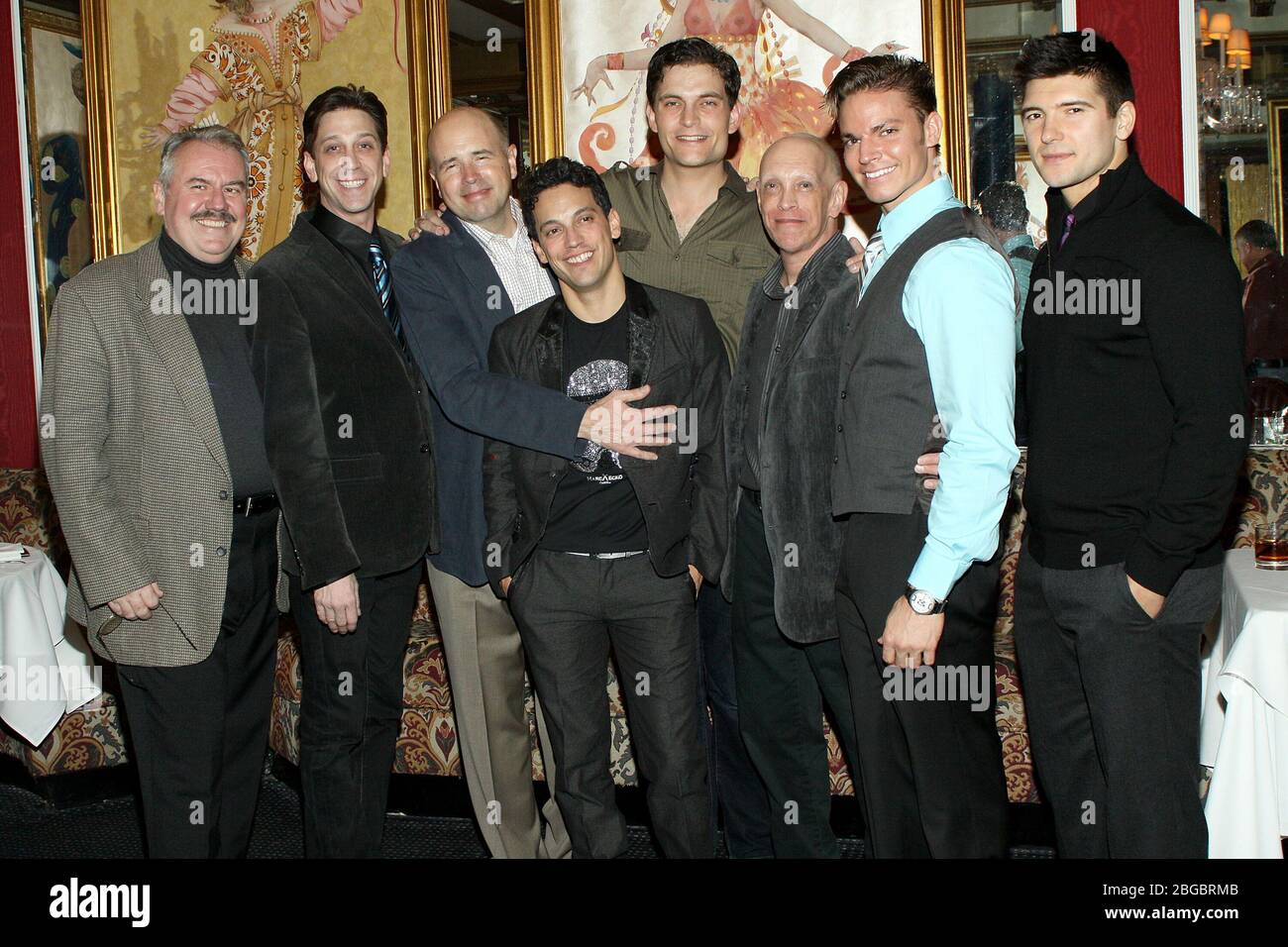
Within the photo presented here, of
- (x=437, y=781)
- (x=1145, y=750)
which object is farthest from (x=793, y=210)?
(x=437, y=781)

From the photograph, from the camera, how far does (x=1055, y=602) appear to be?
222cm

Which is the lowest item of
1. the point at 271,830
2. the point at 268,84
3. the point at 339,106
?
the point at 271,830

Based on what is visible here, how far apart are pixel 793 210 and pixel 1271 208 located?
2.36 m

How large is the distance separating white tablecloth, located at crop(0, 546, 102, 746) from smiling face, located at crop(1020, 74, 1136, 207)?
316cm

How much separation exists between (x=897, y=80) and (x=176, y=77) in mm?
3640

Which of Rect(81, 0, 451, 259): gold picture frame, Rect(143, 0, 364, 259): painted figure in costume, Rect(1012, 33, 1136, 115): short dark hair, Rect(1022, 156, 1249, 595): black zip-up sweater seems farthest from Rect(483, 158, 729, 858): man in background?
Rect(143, 0, 364, 259): painted figure in costume

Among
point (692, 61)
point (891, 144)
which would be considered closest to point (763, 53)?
point (692, 61)

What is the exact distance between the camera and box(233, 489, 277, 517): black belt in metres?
2.67

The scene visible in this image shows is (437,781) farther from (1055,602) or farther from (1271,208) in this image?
(1271,208)

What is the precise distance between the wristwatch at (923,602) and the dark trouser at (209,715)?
152cm

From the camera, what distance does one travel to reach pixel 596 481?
8.77 ft

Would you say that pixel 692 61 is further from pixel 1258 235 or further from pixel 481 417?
pixel 1258 235

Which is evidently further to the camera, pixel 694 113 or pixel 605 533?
pixel 694 113

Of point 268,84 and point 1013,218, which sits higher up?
point 268,84
